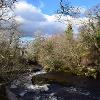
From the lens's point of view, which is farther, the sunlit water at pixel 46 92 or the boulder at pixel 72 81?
the boulder at pixel 72 81

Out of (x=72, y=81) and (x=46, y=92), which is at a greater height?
(x=72, y=81)

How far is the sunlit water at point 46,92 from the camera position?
24781 millimetres

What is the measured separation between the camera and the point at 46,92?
2692 cm

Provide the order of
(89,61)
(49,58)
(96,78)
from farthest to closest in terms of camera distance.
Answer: (49,58)
(89,61)
(96,78)

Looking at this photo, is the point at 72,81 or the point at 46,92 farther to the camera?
the point at 72,81

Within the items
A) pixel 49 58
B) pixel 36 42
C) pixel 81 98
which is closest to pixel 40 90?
pixel 81 98

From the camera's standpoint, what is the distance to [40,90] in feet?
91.5

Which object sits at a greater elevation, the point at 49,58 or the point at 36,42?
the point at 36,42

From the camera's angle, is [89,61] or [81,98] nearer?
[81,98]

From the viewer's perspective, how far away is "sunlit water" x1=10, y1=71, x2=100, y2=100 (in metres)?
24.8

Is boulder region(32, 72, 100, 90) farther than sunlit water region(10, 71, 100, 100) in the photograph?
Yes

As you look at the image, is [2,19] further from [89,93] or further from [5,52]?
[89,93]

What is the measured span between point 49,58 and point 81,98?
99.1ft

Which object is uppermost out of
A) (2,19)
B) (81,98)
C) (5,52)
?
(2,19)
